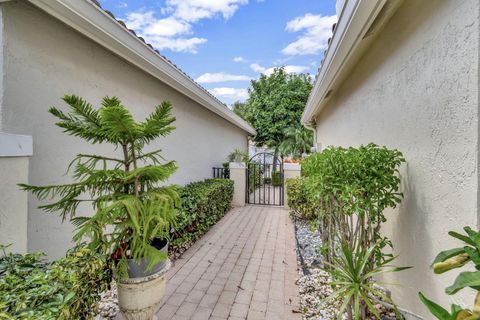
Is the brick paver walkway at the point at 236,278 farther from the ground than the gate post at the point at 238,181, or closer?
closer

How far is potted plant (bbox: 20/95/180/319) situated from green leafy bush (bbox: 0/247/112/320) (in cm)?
19

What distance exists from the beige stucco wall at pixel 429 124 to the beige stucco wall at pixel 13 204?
3.90 metres

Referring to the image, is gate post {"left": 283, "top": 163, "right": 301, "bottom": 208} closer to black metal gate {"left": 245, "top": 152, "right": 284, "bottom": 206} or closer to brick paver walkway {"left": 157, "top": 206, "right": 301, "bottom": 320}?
black metal gate {"left": 245, "top": 152, "right": 284, "bottom": 206}

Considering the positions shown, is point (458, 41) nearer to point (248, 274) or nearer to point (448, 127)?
point (448, 127)

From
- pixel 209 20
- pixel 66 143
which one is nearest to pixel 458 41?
pixel 66 143

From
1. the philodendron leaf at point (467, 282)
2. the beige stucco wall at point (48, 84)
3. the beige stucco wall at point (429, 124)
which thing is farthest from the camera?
the beige stucco wall at point (48, 84)

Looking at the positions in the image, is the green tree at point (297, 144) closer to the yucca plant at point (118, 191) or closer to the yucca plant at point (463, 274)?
the yucca plant at point (118, 191)

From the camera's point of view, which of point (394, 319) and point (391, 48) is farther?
Result: point (391, 48)

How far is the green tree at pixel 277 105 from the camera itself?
→ 17516mm

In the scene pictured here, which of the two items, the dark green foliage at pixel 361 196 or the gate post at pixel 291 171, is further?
the gate post at pixel 291 171

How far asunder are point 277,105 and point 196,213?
Answer: 14339mm

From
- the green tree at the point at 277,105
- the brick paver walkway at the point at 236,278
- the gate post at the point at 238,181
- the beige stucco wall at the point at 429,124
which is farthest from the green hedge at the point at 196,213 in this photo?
the green tree at the point at 277,105

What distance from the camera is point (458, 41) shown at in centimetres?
180

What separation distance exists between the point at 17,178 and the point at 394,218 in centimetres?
420
